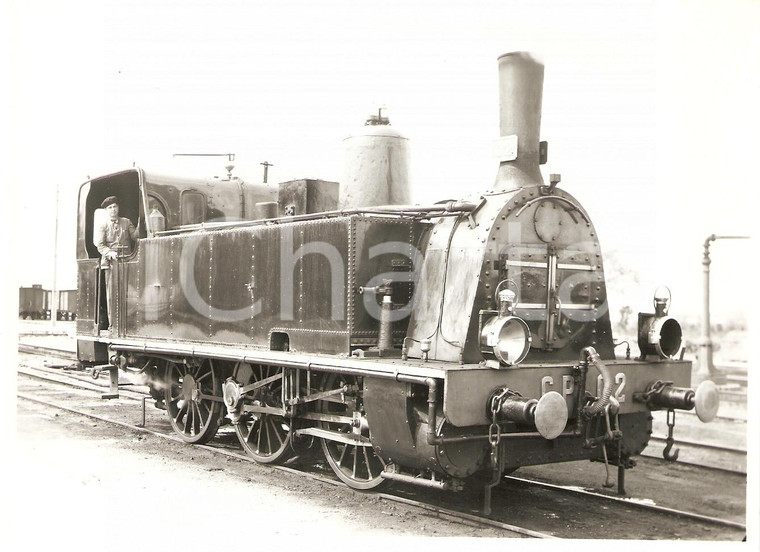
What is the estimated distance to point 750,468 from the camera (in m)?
5.30

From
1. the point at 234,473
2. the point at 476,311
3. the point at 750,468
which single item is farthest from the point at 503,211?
the point at 234,473

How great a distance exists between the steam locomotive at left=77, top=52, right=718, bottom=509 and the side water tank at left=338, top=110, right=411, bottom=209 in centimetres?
3

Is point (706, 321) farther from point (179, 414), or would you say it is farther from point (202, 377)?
point (179, 414)

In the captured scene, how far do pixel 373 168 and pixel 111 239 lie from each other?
3.73m

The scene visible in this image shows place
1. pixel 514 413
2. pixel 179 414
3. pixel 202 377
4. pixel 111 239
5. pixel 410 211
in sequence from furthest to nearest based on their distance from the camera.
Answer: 1. pixel 111 239
2. pixel 179 414
3. pixel 202 377
4. pixel 410 211
5. pixel 514 413

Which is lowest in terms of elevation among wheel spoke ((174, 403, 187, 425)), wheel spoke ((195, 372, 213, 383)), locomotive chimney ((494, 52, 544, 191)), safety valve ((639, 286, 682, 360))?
wheel spoke ((174, 403, 187, 425))

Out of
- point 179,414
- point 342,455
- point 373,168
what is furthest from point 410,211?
point 179,414

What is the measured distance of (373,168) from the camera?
6.58 meters

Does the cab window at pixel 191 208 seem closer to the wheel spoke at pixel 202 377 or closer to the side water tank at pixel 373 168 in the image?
the wheel spoke at pixel 202 377

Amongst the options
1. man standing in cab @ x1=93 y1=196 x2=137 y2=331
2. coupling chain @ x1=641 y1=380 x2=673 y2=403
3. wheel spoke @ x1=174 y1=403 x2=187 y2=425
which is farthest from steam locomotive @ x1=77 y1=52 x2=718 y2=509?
man standing in cab @ x1=93 y1=196 x2=137 y2=331

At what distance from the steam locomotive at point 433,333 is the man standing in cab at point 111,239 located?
→ 4.45 ft

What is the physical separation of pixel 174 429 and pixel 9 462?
198 cm

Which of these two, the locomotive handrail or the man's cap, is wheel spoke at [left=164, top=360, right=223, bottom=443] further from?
the man's cap

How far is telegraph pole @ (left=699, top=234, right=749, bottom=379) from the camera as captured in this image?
5.92 metres
